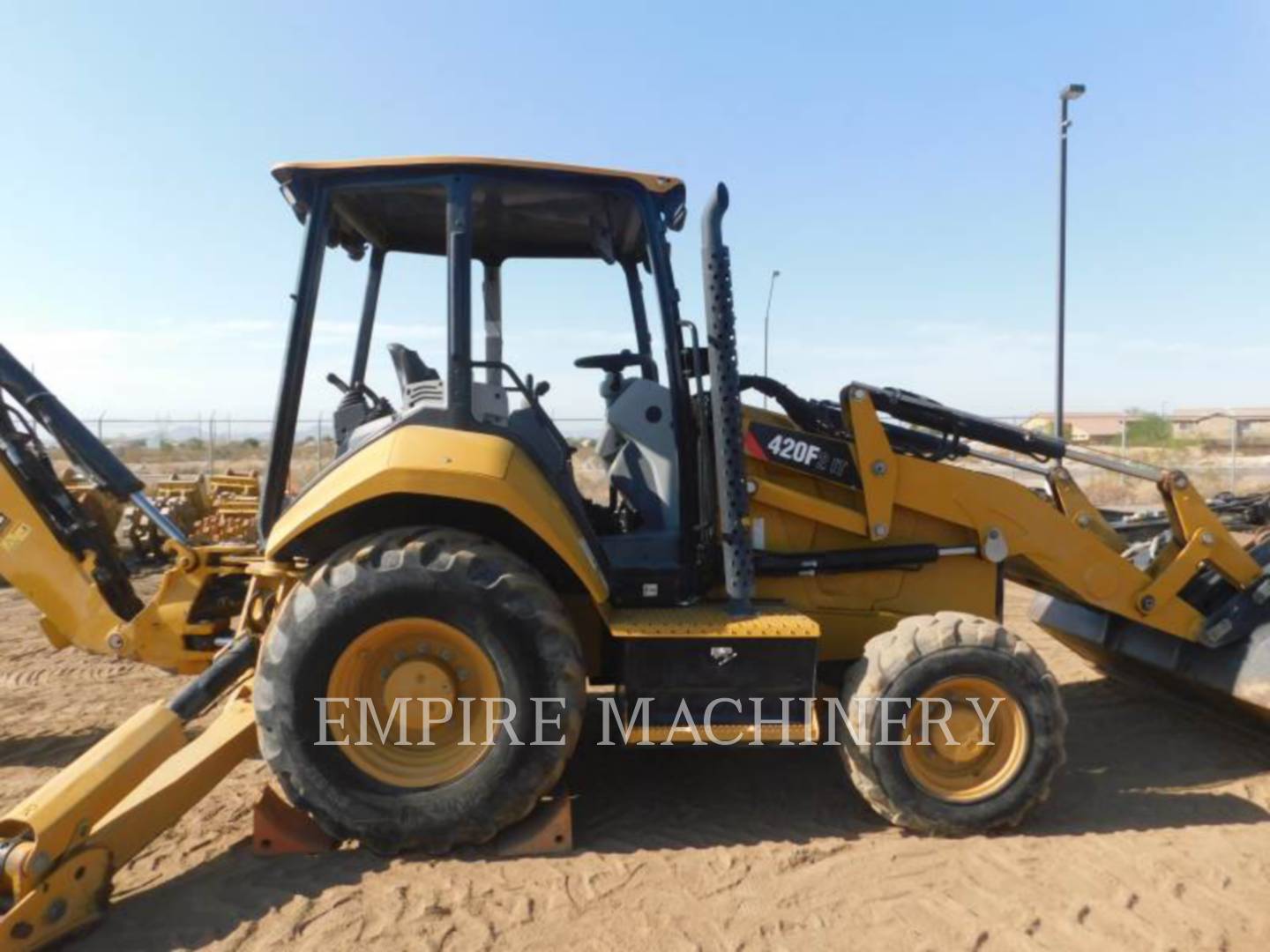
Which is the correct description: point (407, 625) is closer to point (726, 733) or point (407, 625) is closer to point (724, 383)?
point (726, 733)

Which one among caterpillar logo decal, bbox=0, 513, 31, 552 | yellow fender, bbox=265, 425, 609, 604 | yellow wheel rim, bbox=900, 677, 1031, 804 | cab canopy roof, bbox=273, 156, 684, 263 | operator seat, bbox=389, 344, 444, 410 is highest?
cab canopy roof, bbox=273, 156, 684, 263

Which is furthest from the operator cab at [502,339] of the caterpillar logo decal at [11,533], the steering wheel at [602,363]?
the caterpillar logo decal at [11,533]

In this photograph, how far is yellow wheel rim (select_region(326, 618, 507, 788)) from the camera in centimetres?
367

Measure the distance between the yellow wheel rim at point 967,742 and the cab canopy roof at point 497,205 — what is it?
2.37 m

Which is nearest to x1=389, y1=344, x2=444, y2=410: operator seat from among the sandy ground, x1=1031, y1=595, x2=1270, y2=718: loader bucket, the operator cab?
the operator cab

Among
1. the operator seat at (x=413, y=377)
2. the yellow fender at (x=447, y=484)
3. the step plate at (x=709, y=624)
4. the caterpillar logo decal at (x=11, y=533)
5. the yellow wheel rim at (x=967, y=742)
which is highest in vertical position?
the operator seat at (x=413, y=377)

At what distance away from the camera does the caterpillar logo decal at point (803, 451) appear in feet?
14.4

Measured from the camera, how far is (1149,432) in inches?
1256

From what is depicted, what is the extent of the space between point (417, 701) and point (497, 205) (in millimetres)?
2182

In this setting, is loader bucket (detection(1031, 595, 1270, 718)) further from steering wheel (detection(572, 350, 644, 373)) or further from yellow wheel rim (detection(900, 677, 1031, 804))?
steering wheel (detection(572, 350, 644, 373))

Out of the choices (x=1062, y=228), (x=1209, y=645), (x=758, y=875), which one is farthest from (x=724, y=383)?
(x=1062, y=228)

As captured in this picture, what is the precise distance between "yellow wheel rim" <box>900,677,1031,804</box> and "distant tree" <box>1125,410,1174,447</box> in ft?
97.5

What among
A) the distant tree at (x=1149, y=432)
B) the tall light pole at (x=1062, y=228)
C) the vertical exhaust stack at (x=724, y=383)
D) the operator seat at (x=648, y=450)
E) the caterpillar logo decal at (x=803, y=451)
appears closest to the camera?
the vertical exhaust stack at (x=724, y=383)

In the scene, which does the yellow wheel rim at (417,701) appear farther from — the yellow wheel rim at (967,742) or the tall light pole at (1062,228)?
the tall light pole at (1062,228)
